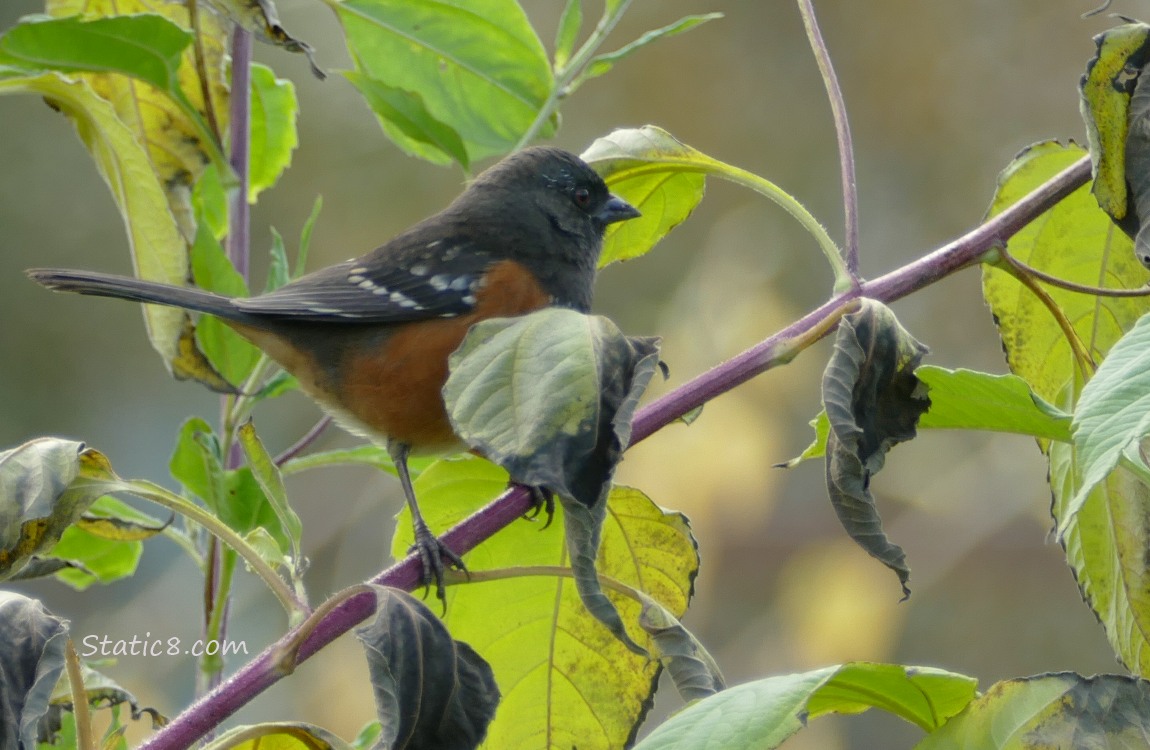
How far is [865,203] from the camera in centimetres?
834

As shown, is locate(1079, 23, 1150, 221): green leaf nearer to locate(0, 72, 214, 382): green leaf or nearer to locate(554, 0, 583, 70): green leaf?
locate(554, 0, 583, 70): green leaf

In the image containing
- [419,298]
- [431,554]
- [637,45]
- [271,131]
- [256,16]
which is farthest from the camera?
[419,298]

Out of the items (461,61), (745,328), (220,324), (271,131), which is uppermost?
(461,61)

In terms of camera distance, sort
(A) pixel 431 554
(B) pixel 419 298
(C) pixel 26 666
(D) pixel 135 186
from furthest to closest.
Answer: (B) pixel 419 298
(D) pixel 135 186
(A) pixel 431 554
(C) pixel 26 666

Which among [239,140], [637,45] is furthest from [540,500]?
[239,140]

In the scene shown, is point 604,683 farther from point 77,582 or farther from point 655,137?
point 77,582

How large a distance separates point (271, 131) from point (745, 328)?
4170 mm

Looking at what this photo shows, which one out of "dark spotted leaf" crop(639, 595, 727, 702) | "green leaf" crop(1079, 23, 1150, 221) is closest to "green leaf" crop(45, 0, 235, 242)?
"dark spotted leaf" crop(639, 595, 727, 702)

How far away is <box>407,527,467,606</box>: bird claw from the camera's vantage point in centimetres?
140

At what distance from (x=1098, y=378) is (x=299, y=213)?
8222mm

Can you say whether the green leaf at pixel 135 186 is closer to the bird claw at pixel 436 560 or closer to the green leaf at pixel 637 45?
the bird claw at pixel 436 560

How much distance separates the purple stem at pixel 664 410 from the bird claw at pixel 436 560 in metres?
0.01

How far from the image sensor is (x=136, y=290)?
1968mm

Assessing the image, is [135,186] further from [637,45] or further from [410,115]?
[637,45]
